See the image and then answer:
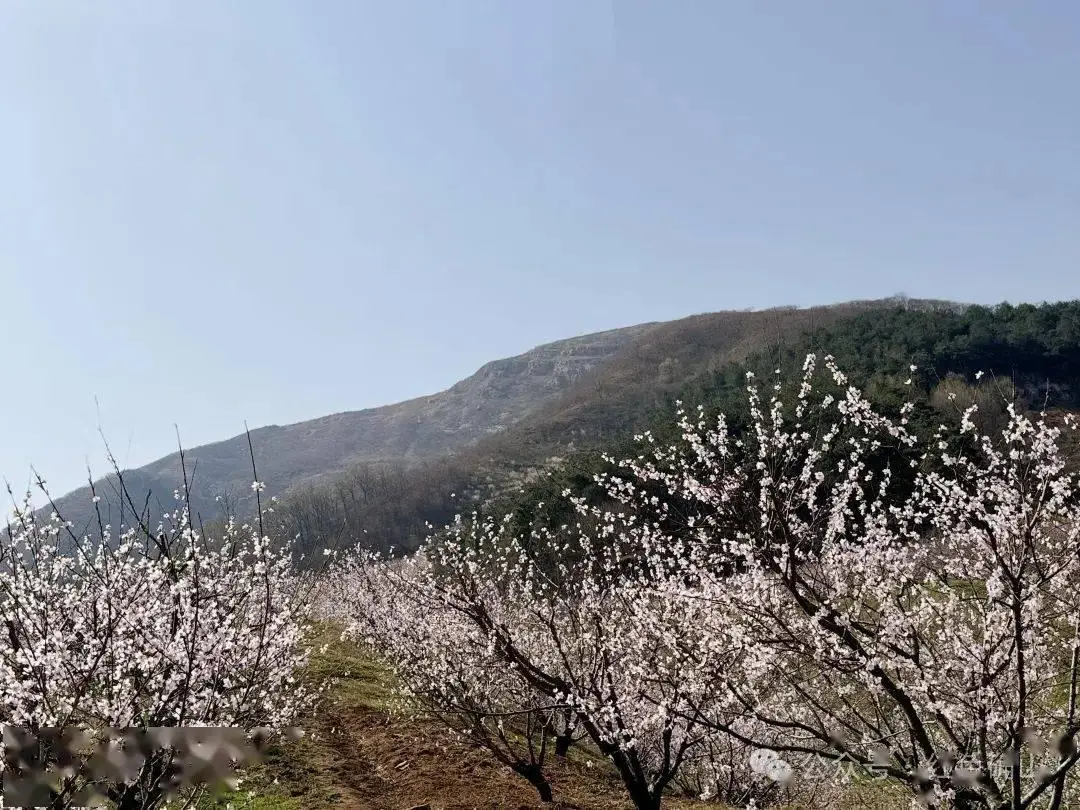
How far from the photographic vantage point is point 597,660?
1002 centimetres

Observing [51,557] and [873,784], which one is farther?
[873,784]

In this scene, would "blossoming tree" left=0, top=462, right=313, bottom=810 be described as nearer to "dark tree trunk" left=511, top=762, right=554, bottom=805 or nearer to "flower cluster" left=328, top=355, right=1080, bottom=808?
"flower cluster" left=328, top=355, right=1080, bottom=808

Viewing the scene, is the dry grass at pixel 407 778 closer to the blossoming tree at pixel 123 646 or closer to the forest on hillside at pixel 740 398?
the blossoming tree at pixel 123 646

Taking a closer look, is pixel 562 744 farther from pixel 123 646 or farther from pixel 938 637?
pixel 123 646

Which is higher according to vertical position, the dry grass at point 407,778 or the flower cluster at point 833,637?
the flower cluster at point 833,637

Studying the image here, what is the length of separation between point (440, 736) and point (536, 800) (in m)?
3.70

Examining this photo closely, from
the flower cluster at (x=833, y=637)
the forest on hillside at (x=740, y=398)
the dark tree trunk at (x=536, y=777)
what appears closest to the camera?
the flower cluster at (x=833, y=637)

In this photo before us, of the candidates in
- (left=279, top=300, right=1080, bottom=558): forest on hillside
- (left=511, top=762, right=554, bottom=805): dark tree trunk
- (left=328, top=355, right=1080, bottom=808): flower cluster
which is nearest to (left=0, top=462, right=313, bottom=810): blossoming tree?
(left=328, top=355, right=1080, bottom=808): flower cluster

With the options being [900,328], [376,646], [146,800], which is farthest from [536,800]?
[900,328]

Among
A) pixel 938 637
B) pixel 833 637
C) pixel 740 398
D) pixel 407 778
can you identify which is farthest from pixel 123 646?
pixel 740 398

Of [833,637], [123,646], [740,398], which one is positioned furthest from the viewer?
[740,398]

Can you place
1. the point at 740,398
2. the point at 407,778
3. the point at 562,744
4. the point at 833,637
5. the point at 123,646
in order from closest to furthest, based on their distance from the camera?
1. the point at 833,637
2. the point at 123,646
3. the point at 407,778
4. the point at 562,744
5. the point at 740,398

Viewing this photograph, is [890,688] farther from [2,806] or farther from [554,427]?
[554,427]

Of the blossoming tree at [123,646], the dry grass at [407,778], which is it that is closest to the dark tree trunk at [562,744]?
the dry grass at [407,778]
